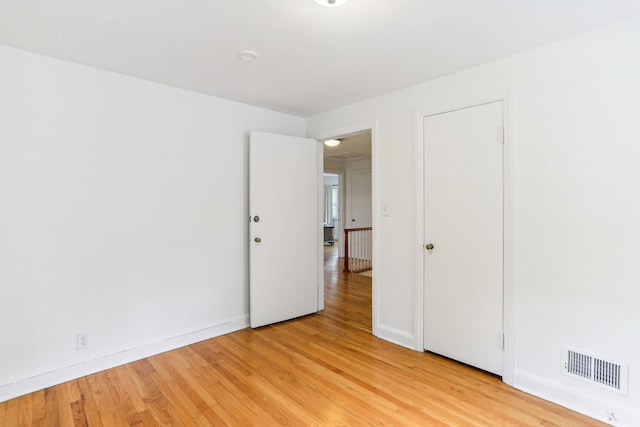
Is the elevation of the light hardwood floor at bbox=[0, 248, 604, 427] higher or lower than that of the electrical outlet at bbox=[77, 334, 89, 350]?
lower

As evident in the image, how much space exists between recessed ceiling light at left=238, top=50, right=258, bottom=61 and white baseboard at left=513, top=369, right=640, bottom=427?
2911 mm

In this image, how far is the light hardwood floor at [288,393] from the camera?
1.96 metres

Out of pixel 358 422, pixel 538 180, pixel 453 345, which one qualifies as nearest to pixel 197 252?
pixel 358 422

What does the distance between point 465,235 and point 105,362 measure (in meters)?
3.04

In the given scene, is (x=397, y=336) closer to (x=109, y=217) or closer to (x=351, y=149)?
(x=109, y=217)

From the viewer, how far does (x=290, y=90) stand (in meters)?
3.04

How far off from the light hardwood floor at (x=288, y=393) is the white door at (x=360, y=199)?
509 cm

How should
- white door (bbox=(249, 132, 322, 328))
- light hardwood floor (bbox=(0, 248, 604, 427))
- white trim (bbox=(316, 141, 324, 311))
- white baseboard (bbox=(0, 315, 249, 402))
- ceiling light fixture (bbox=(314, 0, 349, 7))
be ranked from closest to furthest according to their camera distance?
ceiling light fixture (bbox=(314, 0, 349, 7)), light hardwood floor (bbox=(0, 248, 604, 427)), white baseboard (bbox=(0, 315, 249, 402)), white door (bbox=(249, 132, 322, 328)), white trim (bbox=(316, 141, 324, 311))

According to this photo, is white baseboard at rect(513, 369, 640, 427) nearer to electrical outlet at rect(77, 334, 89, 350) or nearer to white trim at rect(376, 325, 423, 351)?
white trim at rect(376, 325, 423, 351)

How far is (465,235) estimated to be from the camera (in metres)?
2.60

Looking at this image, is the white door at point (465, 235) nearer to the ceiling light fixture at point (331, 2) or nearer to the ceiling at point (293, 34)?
the ceiling at point (293, 34)

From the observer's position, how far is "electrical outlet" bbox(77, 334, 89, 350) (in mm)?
2471

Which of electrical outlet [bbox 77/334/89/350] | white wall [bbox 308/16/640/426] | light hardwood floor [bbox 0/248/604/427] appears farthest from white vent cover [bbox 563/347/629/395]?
electrical outlet [bbox 77/334/89/350]

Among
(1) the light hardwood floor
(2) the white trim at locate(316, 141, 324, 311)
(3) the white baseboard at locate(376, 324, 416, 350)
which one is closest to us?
(1) the light hardwood floor
